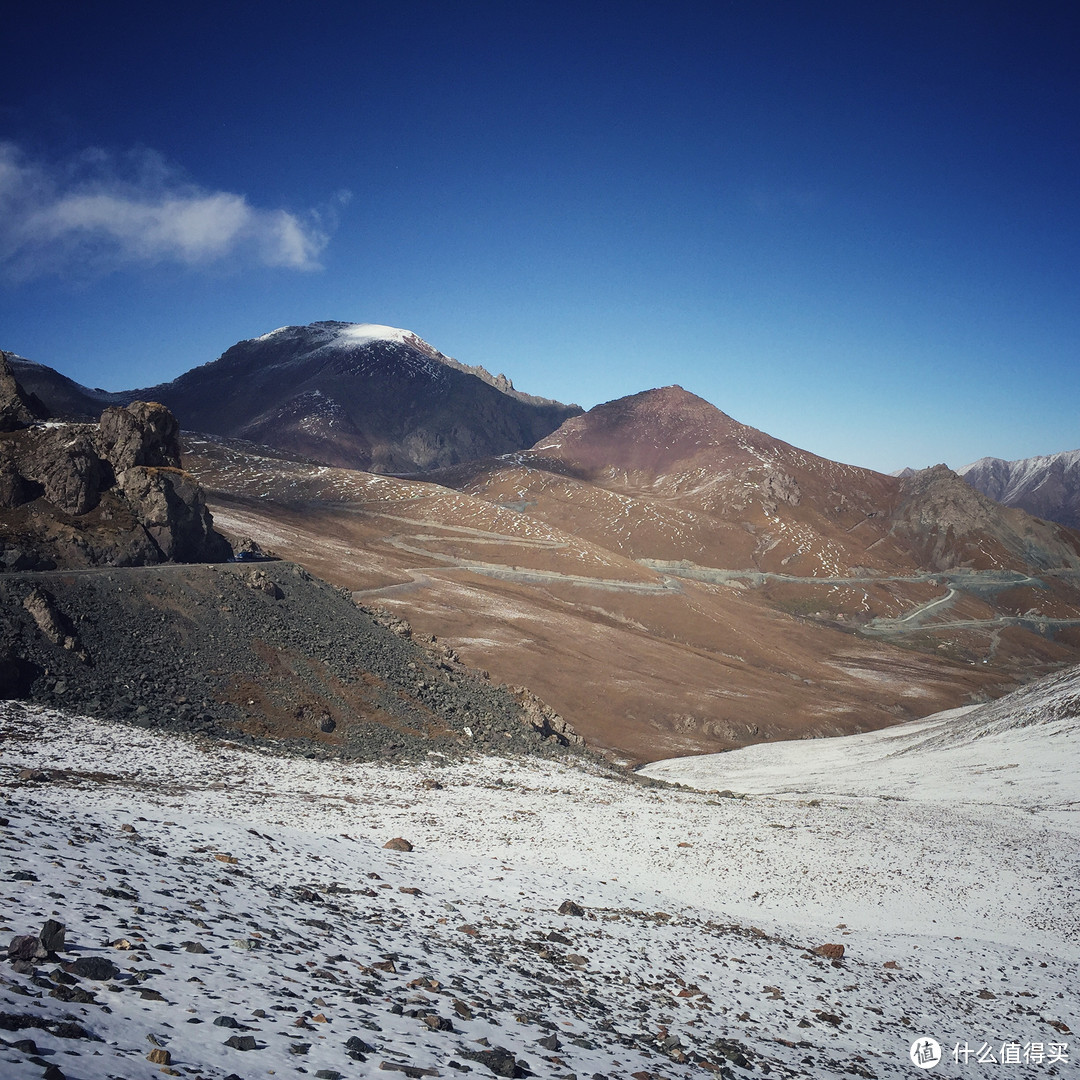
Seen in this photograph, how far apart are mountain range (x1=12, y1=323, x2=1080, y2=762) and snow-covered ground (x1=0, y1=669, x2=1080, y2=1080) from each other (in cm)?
2392

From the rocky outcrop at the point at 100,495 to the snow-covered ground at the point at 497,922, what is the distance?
44.5ft

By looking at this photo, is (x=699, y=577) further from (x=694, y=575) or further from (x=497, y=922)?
(x=497, y=922)

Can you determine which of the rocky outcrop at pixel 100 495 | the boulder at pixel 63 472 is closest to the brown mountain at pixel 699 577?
the rocky outcrop at pixel 100 495

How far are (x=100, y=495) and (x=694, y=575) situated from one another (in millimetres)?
103085

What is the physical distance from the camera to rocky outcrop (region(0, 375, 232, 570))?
110 ft

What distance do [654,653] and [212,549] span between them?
38307 mm

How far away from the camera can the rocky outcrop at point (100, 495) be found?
3344 centimetres

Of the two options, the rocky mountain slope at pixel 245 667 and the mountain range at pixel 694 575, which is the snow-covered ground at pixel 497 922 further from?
the mountain range at pixel 694 575

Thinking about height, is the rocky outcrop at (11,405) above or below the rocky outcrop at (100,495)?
above

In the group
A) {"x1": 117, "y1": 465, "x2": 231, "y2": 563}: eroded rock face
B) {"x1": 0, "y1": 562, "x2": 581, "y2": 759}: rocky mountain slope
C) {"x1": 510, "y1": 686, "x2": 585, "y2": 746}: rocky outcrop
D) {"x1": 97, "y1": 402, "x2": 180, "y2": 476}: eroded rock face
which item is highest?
{"x1": 97, "y1": 402, "x2": 180, "y2": 476}: eroded rock face

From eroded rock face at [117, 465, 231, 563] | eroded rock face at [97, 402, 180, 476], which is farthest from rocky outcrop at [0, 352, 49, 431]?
eroded rock face at [117, 465, 231, 563]

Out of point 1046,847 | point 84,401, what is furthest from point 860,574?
point 84,401

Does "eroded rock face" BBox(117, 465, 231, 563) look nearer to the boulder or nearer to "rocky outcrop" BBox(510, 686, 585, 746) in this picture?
the boulder

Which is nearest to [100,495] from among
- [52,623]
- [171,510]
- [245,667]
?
[171,510]
